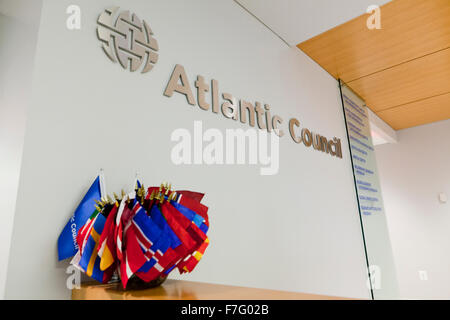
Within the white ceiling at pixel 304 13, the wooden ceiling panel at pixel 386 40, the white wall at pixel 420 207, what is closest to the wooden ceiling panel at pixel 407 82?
the wooden ceiling panel at pixel 386 40

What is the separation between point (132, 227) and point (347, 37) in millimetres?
2294

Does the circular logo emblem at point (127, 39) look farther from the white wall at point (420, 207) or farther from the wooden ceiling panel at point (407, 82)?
the white wall at point (420, 207)

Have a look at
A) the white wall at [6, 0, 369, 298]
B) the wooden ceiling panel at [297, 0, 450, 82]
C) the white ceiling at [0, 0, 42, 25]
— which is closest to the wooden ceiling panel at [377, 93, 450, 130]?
the wooden ceiling panel at [297, 0, 450, 82]

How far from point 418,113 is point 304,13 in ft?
9.79

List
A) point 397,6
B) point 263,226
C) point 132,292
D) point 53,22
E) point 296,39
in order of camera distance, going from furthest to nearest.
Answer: point 296,39 → point 397,6 → point 263,226 → point 53,22 → point 132,292

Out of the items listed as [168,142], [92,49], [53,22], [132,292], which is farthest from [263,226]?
[53,22]

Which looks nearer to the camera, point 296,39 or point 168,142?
point 168,142

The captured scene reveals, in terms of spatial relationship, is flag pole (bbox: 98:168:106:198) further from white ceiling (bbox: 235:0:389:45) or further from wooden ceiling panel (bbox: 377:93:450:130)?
wooden ceiling panel (bbox: 377:93:450:130)

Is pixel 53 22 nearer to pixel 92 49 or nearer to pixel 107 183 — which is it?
pixel 92 49

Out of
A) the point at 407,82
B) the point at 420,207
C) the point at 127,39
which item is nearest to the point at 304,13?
the point at 127,39

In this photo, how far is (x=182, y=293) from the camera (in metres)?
0.72

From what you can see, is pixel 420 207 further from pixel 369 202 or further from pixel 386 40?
pixel 386 40

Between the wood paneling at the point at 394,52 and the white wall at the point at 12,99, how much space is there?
1.95 meters

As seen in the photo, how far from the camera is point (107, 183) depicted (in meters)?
1.02
